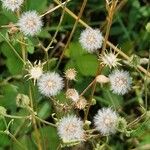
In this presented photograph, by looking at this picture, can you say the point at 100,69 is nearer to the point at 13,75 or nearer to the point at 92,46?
the point at 92,46

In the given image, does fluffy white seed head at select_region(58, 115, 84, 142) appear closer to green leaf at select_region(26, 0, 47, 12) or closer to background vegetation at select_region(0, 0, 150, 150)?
background vegetation at select_region(0, 0, 150, 150)

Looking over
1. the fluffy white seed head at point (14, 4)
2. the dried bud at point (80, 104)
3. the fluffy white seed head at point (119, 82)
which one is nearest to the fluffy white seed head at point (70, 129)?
the dried bud at point (80, 104)

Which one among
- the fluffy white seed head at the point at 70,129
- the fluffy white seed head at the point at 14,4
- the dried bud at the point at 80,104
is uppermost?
the fluffy white seed head at the point at 14,4

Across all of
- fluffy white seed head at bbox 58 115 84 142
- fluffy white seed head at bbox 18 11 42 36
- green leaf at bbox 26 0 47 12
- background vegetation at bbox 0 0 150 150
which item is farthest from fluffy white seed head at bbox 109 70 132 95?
green leaf at bbox 26 0 47 12

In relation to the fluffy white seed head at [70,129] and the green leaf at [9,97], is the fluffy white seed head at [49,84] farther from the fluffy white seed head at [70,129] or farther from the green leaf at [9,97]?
the green leaf at [9,97]

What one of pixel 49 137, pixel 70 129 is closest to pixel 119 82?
pixel 70 129

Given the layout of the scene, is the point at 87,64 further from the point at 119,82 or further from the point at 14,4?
the point at 14,4

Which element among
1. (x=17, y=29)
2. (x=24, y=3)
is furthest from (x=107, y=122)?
(x=24, y=3)
